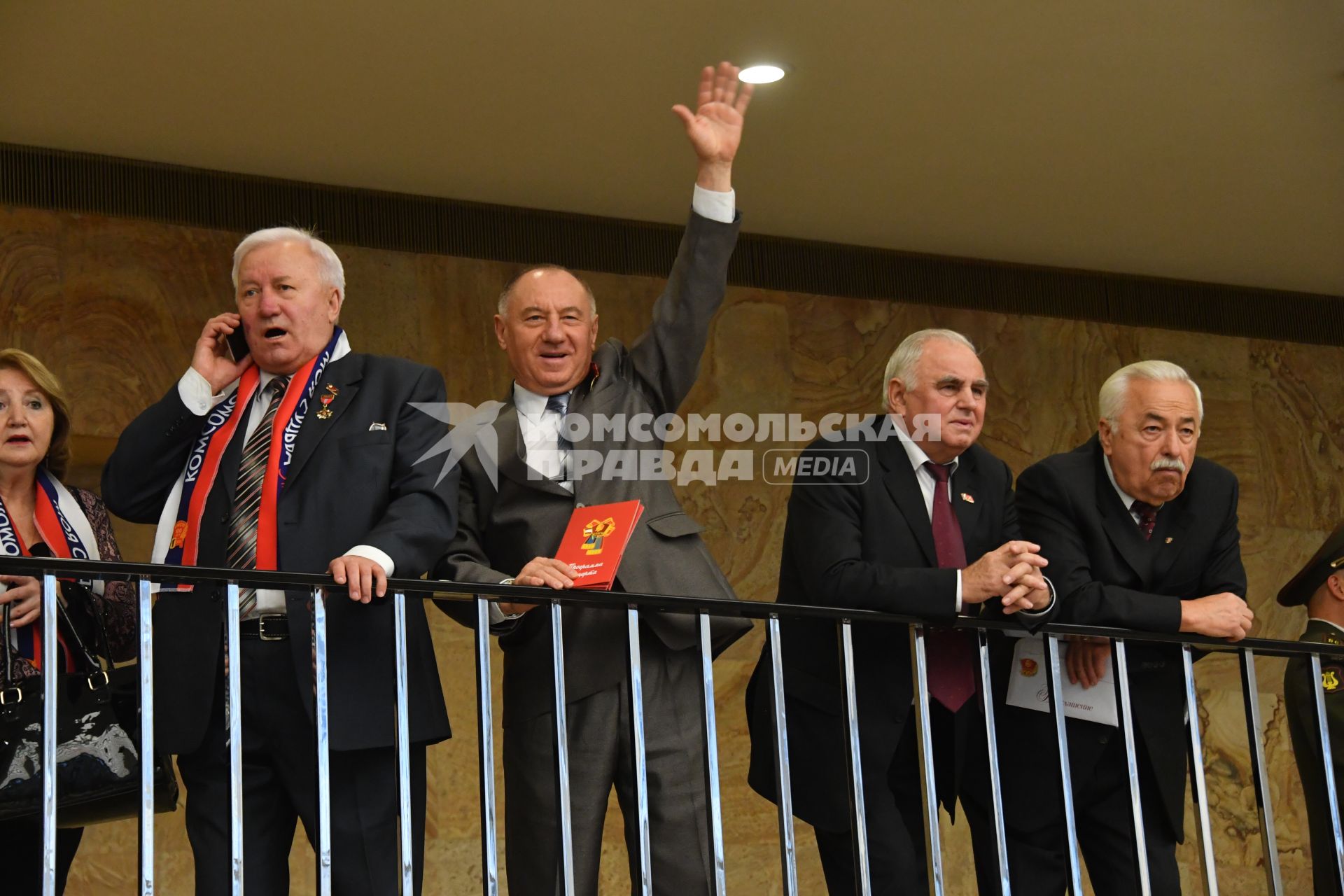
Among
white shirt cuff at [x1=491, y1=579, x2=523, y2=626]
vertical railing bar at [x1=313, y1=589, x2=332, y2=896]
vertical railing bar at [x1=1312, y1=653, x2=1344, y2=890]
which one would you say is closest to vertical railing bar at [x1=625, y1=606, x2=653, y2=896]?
white shirt cuff at [x1=491, y1=579, x2=523, y2=626]

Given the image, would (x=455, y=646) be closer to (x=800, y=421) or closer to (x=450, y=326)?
(x=450, y=326)

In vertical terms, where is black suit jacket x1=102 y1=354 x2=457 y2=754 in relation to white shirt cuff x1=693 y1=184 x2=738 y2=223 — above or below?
below

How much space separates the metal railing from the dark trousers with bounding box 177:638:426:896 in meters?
0.07

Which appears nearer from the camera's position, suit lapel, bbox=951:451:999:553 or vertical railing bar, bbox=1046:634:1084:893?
vertical railing bar, bbox=1046:634:1084:893

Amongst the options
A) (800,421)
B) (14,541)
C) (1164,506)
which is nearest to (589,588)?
(14,541)

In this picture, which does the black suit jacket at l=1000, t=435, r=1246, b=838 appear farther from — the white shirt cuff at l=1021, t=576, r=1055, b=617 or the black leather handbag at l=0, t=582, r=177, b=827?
the black leather handbag at l=0, t=582, r=177, b=827

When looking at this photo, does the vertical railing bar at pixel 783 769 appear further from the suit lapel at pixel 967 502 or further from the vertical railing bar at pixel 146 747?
the vertical railing bar at pixel 146 747

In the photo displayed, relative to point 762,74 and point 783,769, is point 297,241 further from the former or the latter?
point 762,74

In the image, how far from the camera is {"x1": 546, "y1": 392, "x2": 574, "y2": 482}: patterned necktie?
3.42m

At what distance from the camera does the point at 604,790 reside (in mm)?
3236

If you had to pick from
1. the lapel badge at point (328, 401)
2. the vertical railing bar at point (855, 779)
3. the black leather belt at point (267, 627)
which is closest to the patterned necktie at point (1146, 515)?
the vertical railing bar at point (855, 779)

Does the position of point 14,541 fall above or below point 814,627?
above

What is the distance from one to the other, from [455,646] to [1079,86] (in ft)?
9.84

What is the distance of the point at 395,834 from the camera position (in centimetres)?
308
